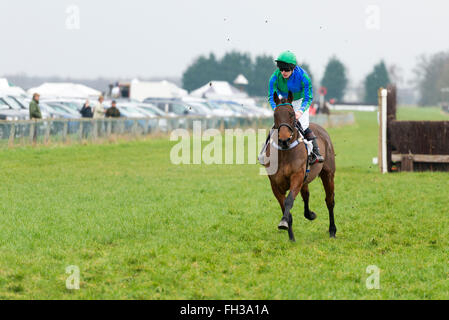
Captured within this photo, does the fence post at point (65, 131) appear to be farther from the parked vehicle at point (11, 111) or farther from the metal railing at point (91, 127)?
the parked vehicle at point (11, 111)

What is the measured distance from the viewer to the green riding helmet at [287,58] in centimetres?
858

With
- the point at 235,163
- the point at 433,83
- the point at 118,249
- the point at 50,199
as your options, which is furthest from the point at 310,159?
the point at 433,83

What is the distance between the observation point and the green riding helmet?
858 cm

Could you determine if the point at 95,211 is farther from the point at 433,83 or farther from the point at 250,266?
the point at 433,83

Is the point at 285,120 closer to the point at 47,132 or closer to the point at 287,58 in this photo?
the point at 287,58

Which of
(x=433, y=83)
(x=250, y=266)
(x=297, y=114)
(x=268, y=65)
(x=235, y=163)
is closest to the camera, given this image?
(x=250, y=266)

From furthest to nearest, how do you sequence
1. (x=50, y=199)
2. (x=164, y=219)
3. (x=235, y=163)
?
(x=235, y=163), (x=50, y=199), (x=164, y=219)

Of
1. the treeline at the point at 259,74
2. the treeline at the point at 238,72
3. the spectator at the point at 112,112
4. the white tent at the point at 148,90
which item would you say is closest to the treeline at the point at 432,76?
the treeline at the point at 259,74

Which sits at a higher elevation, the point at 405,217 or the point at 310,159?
the point at 310,159

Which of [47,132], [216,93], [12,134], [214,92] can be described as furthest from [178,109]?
[214,92]

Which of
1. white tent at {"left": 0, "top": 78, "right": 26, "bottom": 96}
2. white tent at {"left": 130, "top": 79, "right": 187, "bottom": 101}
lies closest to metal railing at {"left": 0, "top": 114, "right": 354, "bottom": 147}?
white tent at {"left": 0, "top": 78, "right": 26, "bottom": 96}

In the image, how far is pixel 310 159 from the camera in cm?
908

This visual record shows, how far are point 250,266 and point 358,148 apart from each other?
21464mm
